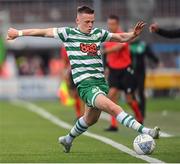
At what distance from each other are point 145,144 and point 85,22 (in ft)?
5.97

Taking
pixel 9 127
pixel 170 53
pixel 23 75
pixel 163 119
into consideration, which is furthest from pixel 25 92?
pixel 9 127

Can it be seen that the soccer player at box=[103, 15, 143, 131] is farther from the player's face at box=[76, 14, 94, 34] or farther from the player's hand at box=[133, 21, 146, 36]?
the player's face at box=[76, 14, 94, 34]

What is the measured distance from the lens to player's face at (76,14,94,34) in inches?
430

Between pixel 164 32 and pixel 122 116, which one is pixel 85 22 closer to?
pixel 122 116

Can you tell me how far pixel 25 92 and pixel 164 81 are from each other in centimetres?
602

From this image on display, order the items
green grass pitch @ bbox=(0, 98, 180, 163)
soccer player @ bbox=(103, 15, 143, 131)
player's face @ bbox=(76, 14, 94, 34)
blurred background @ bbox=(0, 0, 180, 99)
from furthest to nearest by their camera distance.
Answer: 1. blurred background @ bbox=(0, 0, 180, 99)
2. soccer player @ bbox=(103, 15, 143, 131)
3. player's face @ bbox=(76, 14, 94, 34)
4. green grass pitch @ bbox=(0, 98, 180, 163)

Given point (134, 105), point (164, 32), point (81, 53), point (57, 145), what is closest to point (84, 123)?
point (81, 53)

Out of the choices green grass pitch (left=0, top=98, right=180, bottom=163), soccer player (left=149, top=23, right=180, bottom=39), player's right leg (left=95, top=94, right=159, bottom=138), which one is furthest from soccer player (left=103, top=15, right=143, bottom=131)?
player's right leg (left=95, top=94, right=159, bottom=138)

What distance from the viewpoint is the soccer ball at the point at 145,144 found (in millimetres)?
10375

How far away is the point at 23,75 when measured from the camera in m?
39.4

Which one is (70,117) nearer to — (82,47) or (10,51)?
(82,47)

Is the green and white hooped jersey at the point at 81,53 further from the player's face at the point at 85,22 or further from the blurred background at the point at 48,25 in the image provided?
the blurred background at the point at 48,25

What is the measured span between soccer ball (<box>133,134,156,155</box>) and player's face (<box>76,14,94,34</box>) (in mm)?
1618

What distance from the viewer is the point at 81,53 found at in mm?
10961
